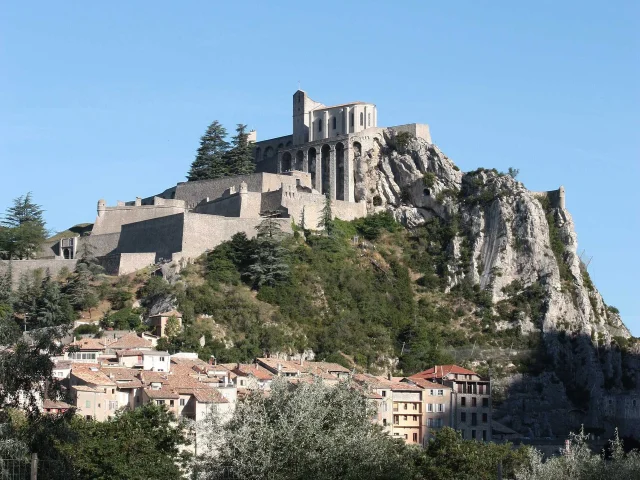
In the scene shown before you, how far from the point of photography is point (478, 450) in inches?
3140

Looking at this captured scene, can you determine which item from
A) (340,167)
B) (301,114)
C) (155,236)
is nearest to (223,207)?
(155,236)

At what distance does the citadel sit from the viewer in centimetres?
12450

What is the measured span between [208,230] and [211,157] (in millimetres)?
22019

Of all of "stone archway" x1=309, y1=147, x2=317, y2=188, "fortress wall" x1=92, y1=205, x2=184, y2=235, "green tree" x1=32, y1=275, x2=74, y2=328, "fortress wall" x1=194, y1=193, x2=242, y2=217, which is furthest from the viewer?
"stone archway" x1=309, y1=147, x2=317, y2=188

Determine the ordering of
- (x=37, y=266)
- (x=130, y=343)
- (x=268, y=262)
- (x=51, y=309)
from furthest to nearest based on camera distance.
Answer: (x=37, y=266), (x=268, y=262), (x=51, y=309), (x=130, y=343)

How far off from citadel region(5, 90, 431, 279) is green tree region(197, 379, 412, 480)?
57698 millimetres

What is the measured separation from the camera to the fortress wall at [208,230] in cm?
12325

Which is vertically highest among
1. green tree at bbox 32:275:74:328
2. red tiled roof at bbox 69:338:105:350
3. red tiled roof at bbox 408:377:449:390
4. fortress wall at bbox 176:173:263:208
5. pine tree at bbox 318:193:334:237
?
fortress wall at bbox 176:173:263:208

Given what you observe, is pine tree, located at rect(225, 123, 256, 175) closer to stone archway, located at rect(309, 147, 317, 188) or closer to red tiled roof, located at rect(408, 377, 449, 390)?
stone archway, located at rect(309, 147, 317, 188)

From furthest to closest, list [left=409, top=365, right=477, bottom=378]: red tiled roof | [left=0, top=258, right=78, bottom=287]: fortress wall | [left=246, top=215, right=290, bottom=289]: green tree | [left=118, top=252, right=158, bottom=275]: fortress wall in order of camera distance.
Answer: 1. [left=0, top=258, right=78, bottom=287]: fortress wall
2. [left=118, top=252, right=158, bottom=275]: fortress wall
3. [left=246, top=215, right=290, bottom=289]: green tree
4. [left=409, top=365, right=477, bottom=378]: red tiled roof

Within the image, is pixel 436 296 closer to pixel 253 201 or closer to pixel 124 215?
pixel 253 201

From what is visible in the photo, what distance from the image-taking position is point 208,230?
125m

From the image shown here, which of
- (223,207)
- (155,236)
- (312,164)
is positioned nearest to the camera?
(155,236)

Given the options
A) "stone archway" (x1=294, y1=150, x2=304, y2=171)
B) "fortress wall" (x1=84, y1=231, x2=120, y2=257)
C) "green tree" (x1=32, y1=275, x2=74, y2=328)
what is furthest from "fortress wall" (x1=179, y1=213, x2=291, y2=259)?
"stone archway" (x1=294, y1=150, x2=304, y2=171)
